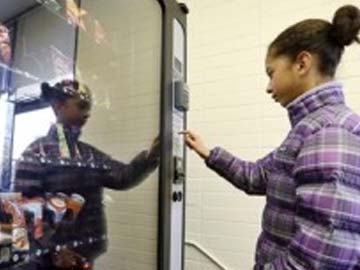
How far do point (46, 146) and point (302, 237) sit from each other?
634 mm

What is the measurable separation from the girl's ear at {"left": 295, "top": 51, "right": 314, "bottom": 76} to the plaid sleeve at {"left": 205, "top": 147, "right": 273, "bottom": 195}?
366 mm

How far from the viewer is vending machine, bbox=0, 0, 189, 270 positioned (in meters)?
0.92

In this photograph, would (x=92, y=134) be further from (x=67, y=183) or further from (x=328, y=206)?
(x=328, y=206)

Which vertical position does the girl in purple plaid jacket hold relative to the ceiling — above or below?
below

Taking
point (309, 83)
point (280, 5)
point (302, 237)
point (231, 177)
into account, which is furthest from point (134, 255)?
point (280, 5)

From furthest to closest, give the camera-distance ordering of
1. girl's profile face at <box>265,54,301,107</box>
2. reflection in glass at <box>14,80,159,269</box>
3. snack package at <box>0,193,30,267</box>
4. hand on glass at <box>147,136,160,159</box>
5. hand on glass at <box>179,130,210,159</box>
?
hand on glass at <box>179,130,210,159</box>, hand on glass at <box>147,136,160,159</box>, girl's profile face at <box>265,54,301,107</box>, reflection in glass at <box>14,80,159,269</box>, snack package at <box>0,193,30,267</box>

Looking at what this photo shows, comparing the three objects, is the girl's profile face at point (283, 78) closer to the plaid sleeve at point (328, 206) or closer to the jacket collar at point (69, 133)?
the plaid sleeve at point (328, 206)

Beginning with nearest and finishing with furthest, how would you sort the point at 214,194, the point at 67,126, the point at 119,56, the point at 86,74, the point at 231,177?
1. the point at 67,126
2. the point at 86,74
3. the point at 119,56
4. the point at 231,177
5. the point at 214,194

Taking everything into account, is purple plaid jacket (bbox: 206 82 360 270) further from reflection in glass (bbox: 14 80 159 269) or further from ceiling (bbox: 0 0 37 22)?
ceiling (bbox: 0 0 37 22)

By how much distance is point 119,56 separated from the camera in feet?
4.45

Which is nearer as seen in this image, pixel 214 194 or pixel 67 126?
pixel 67 126

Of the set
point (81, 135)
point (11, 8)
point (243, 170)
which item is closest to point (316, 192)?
point (243, 170)

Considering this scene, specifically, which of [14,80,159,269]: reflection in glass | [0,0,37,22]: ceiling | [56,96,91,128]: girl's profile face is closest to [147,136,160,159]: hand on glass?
[14,80,159,269]: reflection in glass

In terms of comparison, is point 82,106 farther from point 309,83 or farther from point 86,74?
point 309,83
